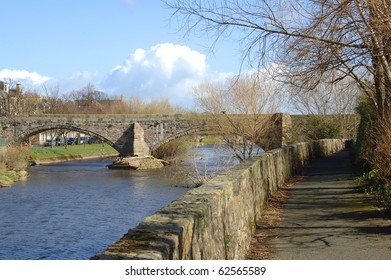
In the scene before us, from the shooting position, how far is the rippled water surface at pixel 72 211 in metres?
17.4

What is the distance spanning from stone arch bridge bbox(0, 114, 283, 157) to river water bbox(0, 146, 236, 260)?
15.7m

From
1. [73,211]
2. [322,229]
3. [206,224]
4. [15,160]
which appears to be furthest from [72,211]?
[15,160]

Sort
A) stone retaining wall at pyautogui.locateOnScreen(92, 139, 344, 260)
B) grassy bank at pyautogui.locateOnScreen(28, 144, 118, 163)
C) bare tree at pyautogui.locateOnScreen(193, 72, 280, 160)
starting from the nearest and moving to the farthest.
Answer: stone retaining wall at pyautogui.locateOnScreen(92, 139, 344, 260) → bare tree at pyautogui.locateOnScreen(193, 72, 280, 160) → grassy bank at pyautogui.locateOnScreen(28, 144, 118, 163)

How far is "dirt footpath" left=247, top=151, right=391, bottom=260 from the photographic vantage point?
8.03 m


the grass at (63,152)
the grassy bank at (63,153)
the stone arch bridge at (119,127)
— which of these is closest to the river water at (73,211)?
the grassy bank at (63,153)

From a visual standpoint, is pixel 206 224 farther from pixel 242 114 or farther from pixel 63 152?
pixel 63 152

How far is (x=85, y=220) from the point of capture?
22031 millimetres

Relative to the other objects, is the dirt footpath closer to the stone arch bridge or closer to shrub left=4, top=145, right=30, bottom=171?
shrub left=4, top=145, right=30, bottom=171

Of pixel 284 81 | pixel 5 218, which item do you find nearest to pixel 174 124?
pixel 5 218

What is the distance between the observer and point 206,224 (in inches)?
239

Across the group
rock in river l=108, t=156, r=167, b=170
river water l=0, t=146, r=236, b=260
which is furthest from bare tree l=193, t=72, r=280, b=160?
rock in river l=108, t=156, r=167, b=170

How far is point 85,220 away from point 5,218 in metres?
3.38

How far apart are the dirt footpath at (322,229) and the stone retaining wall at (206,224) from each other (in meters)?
0.36
